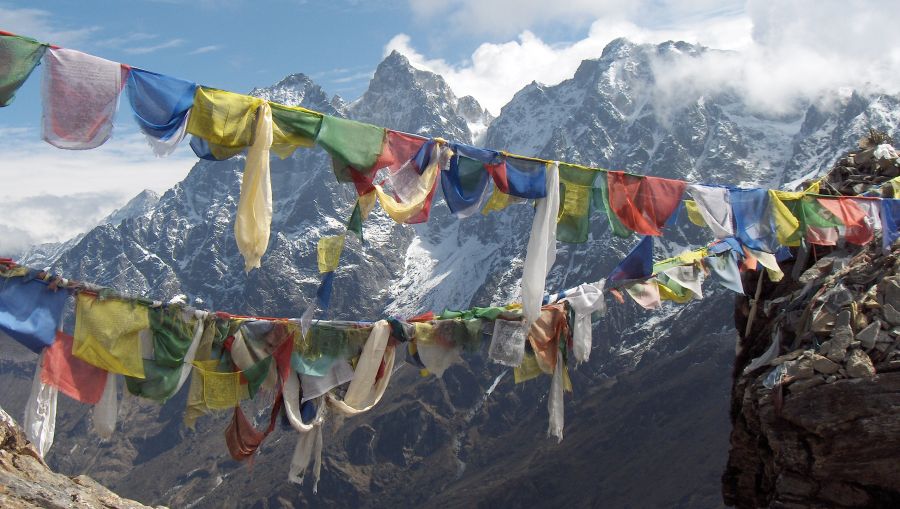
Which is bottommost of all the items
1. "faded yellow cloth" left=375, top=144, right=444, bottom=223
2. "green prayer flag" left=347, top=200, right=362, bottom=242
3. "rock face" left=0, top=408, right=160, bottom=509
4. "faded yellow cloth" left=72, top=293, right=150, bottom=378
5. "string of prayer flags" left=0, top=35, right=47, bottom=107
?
"rock face" left=0, top=408, right=160, bottom=509

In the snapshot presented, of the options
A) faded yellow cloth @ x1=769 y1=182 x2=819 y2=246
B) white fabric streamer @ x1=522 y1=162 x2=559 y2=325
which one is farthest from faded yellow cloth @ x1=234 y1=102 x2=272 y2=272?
faded yellow cloth @ x1=769 y1=182 x2=819 y2=246

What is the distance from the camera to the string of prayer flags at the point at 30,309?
1220cm

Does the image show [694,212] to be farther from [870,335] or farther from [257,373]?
[257,373]

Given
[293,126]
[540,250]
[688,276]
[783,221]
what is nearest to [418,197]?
[540,250]

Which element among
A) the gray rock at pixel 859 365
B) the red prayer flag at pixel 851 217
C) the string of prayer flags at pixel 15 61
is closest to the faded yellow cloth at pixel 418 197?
the string of prayer flags at pixel 15 61

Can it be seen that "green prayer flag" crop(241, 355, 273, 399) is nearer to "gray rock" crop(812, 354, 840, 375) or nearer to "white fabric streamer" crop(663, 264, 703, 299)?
"white fabric streamer" crop(663, 264, 703, 299)

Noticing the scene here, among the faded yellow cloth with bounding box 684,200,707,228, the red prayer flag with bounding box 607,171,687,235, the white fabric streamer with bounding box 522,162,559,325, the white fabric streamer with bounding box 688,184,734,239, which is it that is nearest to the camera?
the white fabric streamer with bounding box 522,162,559,325

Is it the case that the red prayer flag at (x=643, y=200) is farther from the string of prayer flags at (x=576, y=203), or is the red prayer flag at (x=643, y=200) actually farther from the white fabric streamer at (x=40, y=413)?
the white fabric streamer at (x=40, y=413)

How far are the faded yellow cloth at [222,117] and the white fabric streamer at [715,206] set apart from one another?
8.87 metres

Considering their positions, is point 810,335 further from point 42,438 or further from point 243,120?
point 42,438

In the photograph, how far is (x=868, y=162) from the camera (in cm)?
2295

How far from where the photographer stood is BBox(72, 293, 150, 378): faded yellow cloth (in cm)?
1270

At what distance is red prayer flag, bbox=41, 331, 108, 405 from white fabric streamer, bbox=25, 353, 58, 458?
102mm

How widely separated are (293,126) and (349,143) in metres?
0.87
